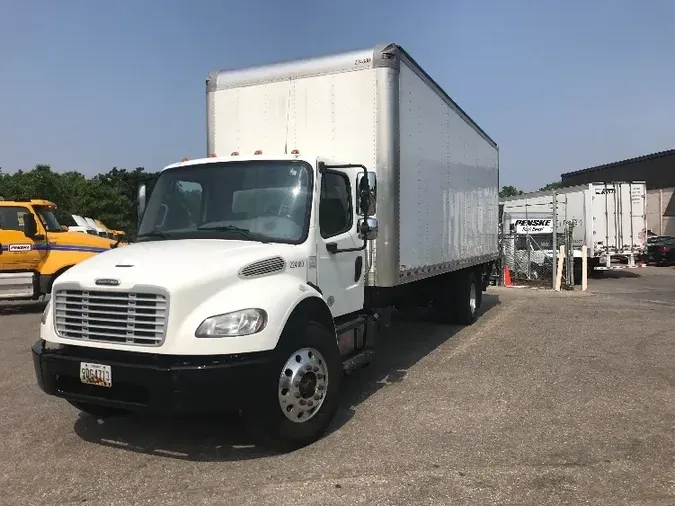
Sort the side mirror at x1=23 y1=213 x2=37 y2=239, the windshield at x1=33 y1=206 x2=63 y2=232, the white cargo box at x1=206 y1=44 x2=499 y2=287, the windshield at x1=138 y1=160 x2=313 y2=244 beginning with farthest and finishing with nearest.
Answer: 1. the windshield at x1=33 y1=206 x2=63 y2=232
2. the side mirror at x1=23 y1=213 x2=37 y2=239
3. the white cargo box at x1=206 y1=44 x2=499 y2=287
4. the windshield at x1=138 y1=160 x2=313 y2=244

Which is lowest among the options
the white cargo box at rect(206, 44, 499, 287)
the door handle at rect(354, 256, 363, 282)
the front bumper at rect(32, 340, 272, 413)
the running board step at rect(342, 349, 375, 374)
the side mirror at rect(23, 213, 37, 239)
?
the running board step at rect(342, 349, 375, 374)

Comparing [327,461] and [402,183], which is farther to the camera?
[402,183]

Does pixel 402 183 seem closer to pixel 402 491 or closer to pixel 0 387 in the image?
pixel 402 491

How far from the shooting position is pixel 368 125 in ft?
19.9

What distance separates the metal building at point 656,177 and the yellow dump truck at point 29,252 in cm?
3903

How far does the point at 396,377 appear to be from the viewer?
22.0 ft

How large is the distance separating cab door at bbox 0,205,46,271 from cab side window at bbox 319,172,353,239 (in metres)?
9.28

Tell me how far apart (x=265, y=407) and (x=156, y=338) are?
2.99ft

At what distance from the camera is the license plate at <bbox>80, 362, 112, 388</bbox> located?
4.04 metres

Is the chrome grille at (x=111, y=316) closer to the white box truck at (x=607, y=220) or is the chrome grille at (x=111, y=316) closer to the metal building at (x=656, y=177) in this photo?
A: the white box truck at (x=607, y=220)

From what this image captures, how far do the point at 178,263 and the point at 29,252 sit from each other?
974 cm

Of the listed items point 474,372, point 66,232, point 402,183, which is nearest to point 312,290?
point 402,183

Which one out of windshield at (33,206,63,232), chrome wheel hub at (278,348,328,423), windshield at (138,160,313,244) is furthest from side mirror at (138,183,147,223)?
windshield at (33,206,63,232)

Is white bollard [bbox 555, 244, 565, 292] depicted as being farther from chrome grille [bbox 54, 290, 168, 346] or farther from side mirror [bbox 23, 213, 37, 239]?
chrome grille [bbox 54, 290, 168, 346]
